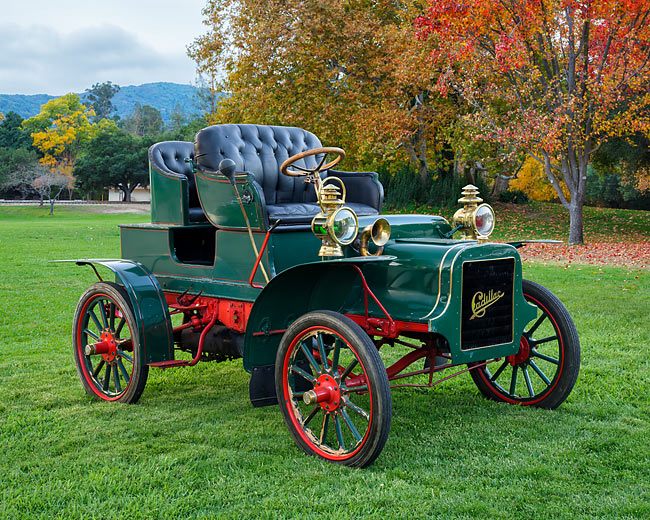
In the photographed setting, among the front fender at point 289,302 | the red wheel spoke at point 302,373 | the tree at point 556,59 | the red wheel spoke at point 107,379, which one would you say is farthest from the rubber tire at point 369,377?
the tree at point 556,59

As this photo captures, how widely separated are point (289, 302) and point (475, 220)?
1324 millimetres

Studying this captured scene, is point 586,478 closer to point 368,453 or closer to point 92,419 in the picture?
point 368,453

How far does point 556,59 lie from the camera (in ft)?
57.2

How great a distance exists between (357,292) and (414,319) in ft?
1.58

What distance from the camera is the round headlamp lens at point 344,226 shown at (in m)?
3.98

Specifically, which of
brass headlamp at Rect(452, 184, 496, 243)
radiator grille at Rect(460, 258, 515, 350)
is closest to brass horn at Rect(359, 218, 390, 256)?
radiator grille at Rect(460, 258, 515, 350)

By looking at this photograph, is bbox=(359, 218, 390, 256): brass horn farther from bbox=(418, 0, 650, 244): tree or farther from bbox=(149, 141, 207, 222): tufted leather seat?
bbox=(418, 0, 650, 244): tree

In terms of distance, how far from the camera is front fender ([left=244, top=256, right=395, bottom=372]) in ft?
14.0

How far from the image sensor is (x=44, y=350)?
689 cm

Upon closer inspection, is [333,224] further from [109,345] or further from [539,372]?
[109,345]

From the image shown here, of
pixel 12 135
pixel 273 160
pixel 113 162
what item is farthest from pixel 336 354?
pixel 12 135

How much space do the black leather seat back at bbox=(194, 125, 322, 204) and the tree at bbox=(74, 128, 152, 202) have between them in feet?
183

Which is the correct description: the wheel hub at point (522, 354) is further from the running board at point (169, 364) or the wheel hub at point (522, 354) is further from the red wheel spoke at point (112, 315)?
the red wheel spoke at point (112, 315)

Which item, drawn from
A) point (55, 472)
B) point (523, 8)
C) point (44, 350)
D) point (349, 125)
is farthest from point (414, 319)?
point (349, 125)
